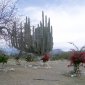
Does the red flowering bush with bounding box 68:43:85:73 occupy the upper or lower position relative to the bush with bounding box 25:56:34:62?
upper

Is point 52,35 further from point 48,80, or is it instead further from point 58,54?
point 48,80

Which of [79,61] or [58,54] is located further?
[58,54]

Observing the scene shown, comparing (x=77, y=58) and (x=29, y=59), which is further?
(x=29, y=59)

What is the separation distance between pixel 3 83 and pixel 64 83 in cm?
329

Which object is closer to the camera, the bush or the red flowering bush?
the red flowering bush

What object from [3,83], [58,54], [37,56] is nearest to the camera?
[3,83]

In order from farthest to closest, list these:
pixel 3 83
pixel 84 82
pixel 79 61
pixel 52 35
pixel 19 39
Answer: pixel 52 35
pixel 19 39
pixel 79 61
pixel 84 82
pixel 3 83

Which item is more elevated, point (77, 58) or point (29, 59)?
point (77, 58)

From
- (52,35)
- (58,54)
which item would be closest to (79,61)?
(52,35)

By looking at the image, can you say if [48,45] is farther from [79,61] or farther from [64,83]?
[64,83]

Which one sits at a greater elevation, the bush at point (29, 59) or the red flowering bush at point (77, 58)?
the red flowering bush at point (77, 58)

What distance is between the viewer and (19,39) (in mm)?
26484

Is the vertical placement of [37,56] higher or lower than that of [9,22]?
lower

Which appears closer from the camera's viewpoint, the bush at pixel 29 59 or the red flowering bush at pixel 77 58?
the red flowering bush at pixel 77 58
